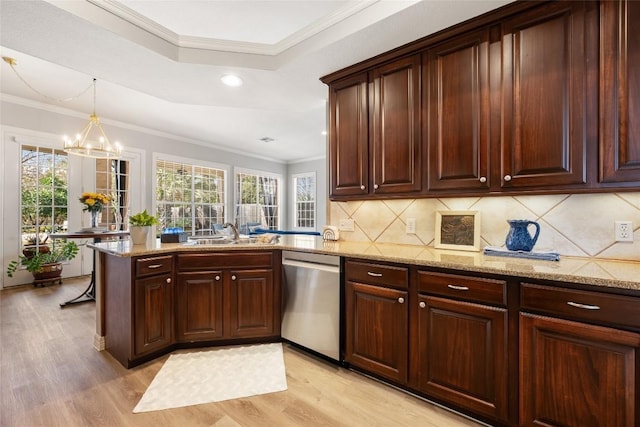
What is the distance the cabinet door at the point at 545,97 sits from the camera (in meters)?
1.55

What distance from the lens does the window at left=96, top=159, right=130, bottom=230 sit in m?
5.32

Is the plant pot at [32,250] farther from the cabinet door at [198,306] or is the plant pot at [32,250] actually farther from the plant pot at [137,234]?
the cabinet door at [198,306]

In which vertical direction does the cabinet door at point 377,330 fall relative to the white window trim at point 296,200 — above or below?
below

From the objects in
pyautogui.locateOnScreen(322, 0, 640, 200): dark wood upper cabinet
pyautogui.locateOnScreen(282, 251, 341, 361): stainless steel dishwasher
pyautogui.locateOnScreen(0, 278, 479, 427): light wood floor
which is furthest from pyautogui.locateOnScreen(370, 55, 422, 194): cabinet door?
pyautogui.locateOnScreen(0, 278, 479, 427): light wood floor

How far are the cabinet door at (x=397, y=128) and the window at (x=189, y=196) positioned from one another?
4377 millimetres

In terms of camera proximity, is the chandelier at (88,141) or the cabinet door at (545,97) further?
the chandelier at (88,141)

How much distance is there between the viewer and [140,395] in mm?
1840

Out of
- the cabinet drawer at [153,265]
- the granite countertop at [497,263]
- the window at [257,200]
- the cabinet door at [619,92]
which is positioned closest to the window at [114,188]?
the window at [257,200]

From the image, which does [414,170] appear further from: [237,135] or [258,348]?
[237,135]

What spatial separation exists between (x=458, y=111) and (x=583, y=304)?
127 centimetres

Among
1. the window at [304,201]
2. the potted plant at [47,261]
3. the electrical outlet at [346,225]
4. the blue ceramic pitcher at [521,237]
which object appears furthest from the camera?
the window at [304,201]

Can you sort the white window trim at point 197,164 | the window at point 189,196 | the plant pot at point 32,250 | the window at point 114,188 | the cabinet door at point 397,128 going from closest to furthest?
1. the cabinet door at point 397,128
2. the plant pot at point 32,250
3. the window at point 114,188
4. the white window trim at point 197,164
5. the window at point 189,196

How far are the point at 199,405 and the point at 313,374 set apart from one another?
0.76 meters

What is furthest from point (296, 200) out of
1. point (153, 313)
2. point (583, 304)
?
point (583, 304)
